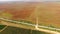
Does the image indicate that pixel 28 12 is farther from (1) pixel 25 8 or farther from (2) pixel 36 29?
(2) pixel 36 29

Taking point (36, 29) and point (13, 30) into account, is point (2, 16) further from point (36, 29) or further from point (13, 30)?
point (36, 29)

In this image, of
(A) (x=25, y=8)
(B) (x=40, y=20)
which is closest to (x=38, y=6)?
(A) (x=25, y=8)

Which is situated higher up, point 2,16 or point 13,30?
point 2,16

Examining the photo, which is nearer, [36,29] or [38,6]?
[36,29]

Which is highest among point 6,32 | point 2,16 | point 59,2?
point 59,2

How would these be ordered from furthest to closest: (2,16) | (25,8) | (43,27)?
(25,8) → (2,16) → (43,27)

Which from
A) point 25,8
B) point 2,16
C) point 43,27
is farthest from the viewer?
point 25,8
